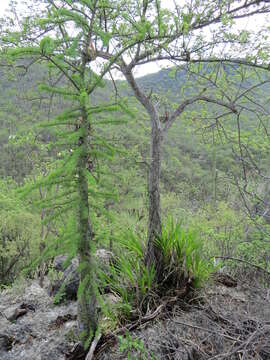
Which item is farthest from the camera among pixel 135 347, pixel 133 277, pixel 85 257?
pixel 133 277

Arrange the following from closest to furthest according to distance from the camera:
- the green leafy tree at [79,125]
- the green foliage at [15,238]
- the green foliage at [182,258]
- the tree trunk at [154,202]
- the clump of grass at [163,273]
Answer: the green leafy tree at [79,125]
the clump of grass at [163,273]
the green foliage at [182,258]
the tree trunk at [154,202]
the green foliage at [15,238]

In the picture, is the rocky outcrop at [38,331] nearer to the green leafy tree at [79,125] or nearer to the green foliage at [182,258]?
the green leafy tree at [79,125]

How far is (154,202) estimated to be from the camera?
11.1 feet

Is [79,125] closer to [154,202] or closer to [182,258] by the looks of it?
[154,202]

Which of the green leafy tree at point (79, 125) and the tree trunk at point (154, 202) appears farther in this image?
the tree trunk at point (154, 202)

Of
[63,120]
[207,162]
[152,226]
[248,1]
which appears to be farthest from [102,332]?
[207,162]

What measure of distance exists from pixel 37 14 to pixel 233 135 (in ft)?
10.9

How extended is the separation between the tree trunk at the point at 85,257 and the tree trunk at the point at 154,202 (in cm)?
94

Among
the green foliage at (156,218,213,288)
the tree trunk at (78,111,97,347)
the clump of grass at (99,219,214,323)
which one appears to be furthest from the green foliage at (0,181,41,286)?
the tree trunk at (78,111,97,347)

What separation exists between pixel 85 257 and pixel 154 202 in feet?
4.31

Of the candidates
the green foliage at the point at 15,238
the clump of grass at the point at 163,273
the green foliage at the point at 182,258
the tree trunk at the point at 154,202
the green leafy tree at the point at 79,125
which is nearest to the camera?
the green leafy tree at the point at 79,125

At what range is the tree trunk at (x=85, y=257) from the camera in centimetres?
210

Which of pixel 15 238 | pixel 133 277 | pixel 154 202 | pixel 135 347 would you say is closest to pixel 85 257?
Result: pixel 135 347

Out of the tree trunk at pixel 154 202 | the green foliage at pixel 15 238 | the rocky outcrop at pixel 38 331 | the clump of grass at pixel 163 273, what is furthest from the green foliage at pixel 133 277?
the green foliage at pixel 15 238
